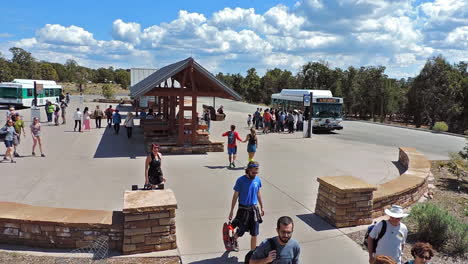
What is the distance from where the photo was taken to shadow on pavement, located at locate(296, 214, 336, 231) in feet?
23.3

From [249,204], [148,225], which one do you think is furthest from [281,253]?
[148,225]

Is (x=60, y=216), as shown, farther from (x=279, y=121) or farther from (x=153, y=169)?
(x=279, y=121)

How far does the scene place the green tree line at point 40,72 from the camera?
74.6 metres

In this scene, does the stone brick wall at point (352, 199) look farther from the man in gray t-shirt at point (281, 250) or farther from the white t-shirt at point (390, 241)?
the man in gray t-shirt at point (281, 250)

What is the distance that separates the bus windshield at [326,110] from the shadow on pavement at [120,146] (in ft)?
38.3

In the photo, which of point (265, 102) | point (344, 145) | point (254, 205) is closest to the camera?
point (254, 205)

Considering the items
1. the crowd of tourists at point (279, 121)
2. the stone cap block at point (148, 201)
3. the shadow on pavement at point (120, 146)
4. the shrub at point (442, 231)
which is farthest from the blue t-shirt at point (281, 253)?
the crowd of tourists at point (279, 121)

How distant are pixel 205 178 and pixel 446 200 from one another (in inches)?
273

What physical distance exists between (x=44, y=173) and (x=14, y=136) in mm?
2833

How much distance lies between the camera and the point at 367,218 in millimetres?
7352

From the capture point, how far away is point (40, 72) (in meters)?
92.9

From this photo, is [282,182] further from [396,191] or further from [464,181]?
[464,181]

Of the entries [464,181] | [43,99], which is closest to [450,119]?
[464,181]

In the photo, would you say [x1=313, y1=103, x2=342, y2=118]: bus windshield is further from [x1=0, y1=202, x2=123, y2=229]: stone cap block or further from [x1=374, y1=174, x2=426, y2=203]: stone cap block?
[x1=0, y1=202, x2=123, y2=229]: stone cap block
